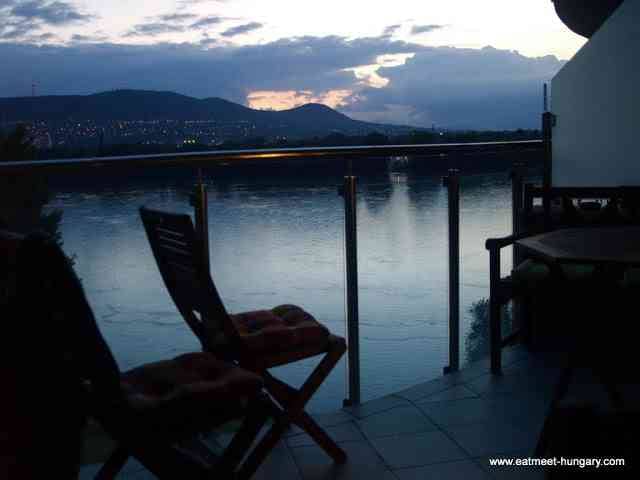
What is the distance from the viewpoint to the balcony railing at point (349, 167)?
9.29 ft

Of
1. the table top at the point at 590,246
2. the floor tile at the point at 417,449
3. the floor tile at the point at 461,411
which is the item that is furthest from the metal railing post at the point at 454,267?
the floor tile at the point at 417,449

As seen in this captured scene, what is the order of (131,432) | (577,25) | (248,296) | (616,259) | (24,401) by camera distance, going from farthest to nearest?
(577,25), (248,296), (616,259), (131,432), (24,401)

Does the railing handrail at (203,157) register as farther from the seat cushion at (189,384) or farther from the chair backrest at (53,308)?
the chair backrest at (53,308)

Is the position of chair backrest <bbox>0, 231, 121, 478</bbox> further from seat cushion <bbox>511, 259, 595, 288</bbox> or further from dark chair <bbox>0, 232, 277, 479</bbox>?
seat cushion <bbox>511, 259, 595, 288</bbox>

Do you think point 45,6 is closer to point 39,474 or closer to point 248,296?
point 248,296

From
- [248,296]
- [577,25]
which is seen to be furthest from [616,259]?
[577,25]

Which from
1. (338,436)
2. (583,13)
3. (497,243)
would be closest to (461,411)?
(338,436)

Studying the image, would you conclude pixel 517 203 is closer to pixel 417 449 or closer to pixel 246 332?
pixel 417 449

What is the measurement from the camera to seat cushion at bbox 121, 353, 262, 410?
1.85 metres

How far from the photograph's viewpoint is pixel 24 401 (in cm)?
142

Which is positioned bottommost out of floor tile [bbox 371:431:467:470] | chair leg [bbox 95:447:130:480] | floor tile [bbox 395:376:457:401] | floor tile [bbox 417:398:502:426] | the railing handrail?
floor tile [bbox 371:431:467:470]

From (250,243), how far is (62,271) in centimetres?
132

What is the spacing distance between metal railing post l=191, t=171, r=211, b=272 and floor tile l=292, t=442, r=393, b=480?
0.84 meters

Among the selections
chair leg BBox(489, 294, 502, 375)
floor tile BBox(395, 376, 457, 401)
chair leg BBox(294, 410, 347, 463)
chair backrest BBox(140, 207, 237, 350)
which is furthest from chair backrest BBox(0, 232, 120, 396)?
chair leg BBox(489, 294, 502, 375)
